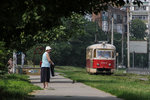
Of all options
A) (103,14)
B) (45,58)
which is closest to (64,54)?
(103,14)

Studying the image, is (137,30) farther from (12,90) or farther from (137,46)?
(12,90)

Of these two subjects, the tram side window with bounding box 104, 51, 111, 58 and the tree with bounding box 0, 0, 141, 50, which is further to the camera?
the tram side window with bounding box 104, 51, 111, 58

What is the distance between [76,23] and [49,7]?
60.4 ft

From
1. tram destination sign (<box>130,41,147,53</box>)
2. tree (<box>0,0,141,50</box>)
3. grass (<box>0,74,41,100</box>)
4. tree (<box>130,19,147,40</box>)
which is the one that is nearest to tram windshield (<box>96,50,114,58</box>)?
grass (<box>0,74,41,100</box>)

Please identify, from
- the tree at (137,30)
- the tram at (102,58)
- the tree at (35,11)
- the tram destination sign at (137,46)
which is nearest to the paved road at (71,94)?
the tree at (35,11)

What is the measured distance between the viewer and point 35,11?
43.3 feet

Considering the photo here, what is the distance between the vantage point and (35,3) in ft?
37.0

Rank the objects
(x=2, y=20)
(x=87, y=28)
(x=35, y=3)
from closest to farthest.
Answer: (x=2, y=20), (x=35, y=3), (x=87, y=28)

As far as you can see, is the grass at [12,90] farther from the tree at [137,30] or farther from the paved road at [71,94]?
the tree at [137,30]

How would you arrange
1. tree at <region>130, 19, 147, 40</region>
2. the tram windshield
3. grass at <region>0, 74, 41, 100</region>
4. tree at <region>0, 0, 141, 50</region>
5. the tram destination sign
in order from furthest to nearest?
tree at <region>130, 19, 147, 40</region> → the tram destination sign → the tram windshield → grass at <region>0, 74, 41, 100</region> → tree at <region>0, 0, 141, 50</region>

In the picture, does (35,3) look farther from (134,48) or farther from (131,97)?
(134,48)

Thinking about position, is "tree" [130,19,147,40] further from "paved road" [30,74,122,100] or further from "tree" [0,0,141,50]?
"tree" [0,0,141,50]

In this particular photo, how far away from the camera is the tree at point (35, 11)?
32.4 ft

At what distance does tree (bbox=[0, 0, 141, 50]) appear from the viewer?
9.89 meters
